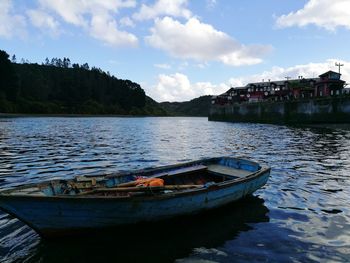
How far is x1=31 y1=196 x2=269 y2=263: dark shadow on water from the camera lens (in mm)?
8117

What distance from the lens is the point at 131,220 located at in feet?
29.8

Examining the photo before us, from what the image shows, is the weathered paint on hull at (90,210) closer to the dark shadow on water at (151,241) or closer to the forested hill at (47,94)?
the dark shadow on water at (151,241)

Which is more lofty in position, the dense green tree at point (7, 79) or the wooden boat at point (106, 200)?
the dense green tree at point (7, 79)

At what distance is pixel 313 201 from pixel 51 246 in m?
9.85

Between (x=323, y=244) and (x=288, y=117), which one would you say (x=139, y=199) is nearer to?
(x=323, y=244)

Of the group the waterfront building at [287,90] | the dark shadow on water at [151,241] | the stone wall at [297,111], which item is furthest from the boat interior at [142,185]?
the waterfront building at [287,90]

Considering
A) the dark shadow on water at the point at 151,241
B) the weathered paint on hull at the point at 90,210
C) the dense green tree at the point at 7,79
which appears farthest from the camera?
the dense green tree at the point at 7,79

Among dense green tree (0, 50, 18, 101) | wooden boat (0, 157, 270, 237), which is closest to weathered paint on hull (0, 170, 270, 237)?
wooden boat (0, 157, 270, 237)

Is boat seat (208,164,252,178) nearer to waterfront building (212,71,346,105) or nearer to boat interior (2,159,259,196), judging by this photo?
boat interior (2,159,259,196)

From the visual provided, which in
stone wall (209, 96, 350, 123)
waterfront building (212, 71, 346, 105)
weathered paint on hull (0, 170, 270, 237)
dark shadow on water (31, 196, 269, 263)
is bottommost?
dark shadow on water (31, 196, 269, 263)

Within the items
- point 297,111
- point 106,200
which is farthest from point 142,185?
point 297,111

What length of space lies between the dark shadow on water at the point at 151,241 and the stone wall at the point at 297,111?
57.7m

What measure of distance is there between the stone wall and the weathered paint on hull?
59.1 meters

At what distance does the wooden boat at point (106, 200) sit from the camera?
8.06 metres
